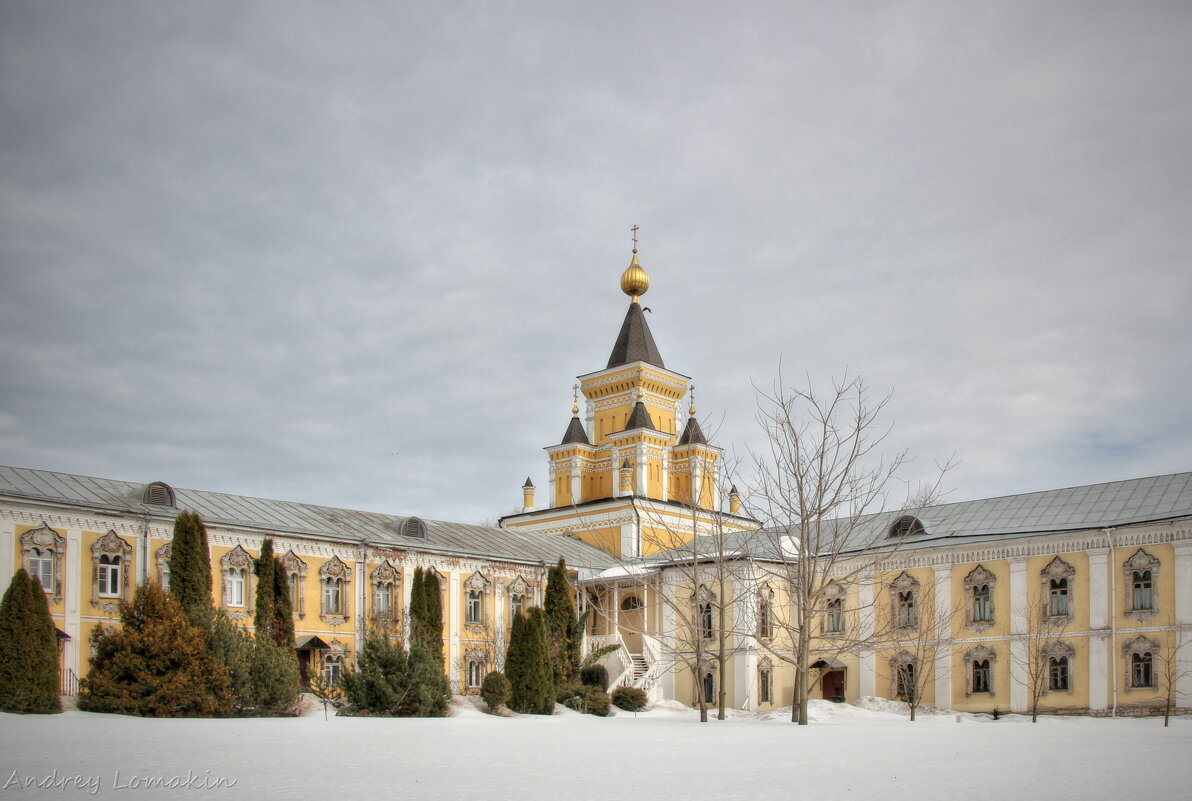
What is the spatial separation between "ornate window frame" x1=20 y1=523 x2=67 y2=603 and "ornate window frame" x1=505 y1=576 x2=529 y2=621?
15.8 m

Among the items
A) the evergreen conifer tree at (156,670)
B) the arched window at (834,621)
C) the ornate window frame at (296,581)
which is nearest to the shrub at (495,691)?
the evergreen conifer tree at (156,670)

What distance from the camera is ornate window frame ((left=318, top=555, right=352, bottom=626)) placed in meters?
36.0

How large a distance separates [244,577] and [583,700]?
11.6 meters

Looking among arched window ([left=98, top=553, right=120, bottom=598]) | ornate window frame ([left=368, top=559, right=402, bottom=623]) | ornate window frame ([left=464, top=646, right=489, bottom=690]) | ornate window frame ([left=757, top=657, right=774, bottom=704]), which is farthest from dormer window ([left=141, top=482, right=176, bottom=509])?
ornate window frame ([left=757, top=657, right=774, bottom=704])

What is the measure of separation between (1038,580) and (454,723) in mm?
20542

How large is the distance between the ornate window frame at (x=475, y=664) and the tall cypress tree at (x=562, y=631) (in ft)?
26.5

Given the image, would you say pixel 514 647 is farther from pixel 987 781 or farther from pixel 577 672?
pixel 987 781

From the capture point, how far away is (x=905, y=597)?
36969 millimetres

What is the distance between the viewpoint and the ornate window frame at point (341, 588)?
Result: 35969mm

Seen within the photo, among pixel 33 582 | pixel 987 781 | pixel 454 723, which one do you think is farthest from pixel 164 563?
pixel 987 781

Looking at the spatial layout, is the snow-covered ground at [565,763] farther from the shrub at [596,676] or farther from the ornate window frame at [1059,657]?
the shrub at [596,676]

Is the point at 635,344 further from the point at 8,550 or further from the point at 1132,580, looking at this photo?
the point at 8,550

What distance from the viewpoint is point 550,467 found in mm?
57625

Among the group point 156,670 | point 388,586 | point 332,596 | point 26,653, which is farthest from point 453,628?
point 26,653
